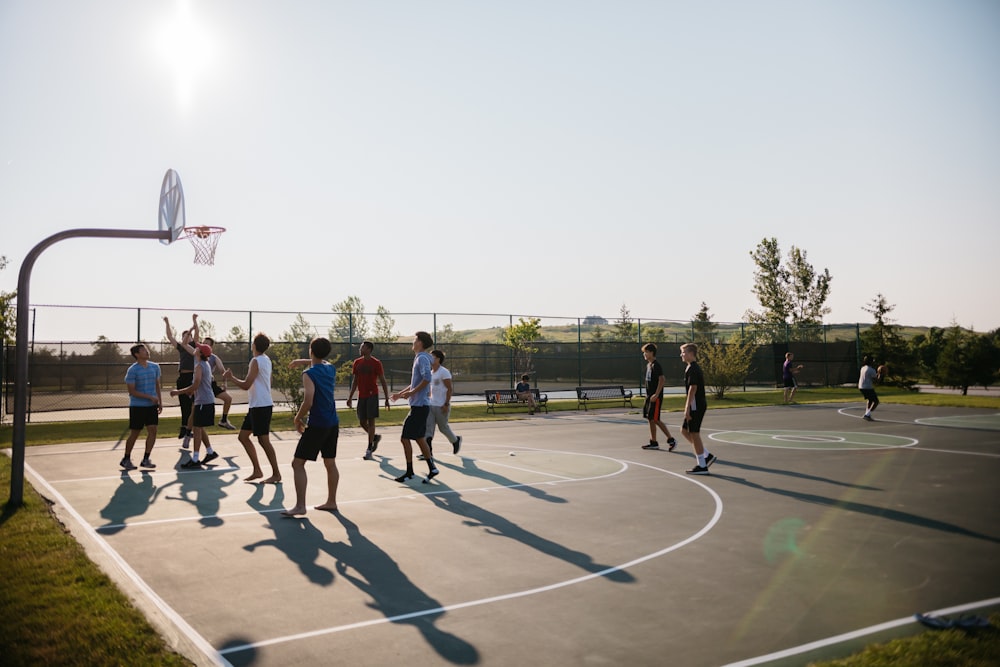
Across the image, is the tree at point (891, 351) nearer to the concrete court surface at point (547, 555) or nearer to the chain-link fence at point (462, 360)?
the chain-link fence at point (462, 360)

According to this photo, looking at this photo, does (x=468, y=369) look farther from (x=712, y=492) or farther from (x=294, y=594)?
(x=294, y=594)

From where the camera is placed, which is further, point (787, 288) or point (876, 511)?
point (787, 288)

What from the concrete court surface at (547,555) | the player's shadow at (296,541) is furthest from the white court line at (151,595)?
the player's shadow at (296,541)

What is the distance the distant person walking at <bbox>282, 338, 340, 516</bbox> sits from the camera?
25.2ft

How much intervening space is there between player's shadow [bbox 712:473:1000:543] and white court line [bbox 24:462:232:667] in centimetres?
673

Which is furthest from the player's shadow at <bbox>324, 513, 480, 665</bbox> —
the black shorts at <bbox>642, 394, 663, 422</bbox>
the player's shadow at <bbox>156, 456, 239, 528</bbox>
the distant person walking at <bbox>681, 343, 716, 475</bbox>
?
the black shorts at <bbox>642, 394, 663, 422</bbox>

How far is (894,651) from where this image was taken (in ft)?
13.2

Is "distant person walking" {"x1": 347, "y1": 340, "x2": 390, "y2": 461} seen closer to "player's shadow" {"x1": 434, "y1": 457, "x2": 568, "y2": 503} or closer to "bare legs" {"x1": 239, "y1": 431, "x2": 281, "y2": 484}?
"player's shadow" {"x1": 434, "y1": 457, "x2": 568, "y2": 503}

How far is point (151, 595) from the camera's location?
5047 millimetres

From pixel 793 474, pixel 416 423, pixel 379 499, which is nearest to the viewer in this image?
pixel 379 499

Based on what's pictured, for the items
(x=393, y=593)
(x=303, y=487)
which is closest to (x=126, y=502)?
(x=303, y=487)

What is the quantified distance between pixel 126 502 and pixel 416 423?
12.1 feet

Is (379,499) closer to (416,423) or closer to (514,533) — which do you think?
(416,423)

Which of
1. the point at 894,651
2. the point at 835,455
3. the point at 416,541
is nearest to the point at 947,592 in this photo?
the point at 894,651
